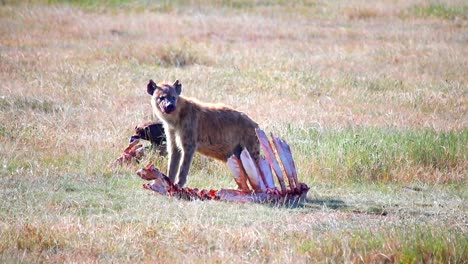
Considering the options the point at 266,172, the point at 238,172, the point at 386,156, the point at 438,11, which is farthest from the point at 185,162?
the point at 438,11

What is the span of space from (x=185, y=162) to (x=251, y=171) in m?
0.64

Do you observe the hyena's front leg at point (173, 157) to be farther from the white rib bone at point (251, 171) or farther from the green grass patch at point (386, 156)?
the green grass patch at point (386, 156)

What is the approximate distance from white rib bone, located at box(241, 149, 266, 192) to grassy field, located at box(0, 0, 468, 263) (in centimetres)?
42

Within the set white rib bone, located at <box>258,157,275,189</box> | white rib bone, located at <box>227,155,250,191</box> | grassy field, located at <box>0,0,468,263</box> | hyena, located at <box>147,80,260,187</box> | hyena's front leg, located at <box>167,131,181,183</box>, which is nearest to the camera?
grassy field, located at <box>0,0,468,263</box>

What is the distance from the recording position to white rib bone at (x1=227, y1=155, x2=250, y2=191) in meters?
8.51

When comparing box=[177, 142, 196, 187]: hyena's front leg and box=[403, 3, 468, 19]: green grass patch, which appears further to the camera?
box=[403, 3, 468, 19]: green grass patch

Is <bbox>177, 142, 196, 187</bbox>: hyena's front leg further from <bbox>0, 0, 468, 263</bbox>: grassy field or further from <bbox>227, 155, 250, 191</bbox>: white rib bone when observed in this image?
<bbox>227, 155, 250, 191</bbox>: white rib bone

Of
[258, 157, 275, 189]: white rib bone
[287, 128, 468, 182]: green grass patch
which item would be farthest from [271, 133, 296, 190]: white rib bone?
[287, 128, 468, 182]: green grass patch

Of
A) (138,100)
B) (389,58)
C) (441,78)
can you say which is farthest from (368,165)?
(389,58)

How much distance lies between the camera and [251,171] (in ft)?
28.0

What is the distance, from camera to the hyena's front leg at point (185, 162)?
28.9ft

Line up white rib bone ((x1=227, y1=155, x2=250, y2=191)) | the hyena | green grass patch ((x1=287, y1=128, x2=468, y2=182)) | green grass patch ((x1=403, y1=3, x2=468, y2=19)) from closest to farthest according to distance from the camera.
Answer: white rib bone ((x1=227, y1=155, x2=250, y2=191)) → the hyena → green grass patch ((x1=287, y1=128, x2=468, y2=182)) → green grass patch ((x1=403, y1=3, x2=468, y2=19))

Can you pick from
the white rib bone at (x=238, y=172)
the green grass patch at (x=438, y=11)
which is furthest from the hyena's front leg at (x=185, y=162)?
the green grass patch at (x=438, y=11)

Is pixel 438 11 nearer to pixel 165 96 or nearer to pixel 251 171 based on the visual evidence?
pixel 165 96
